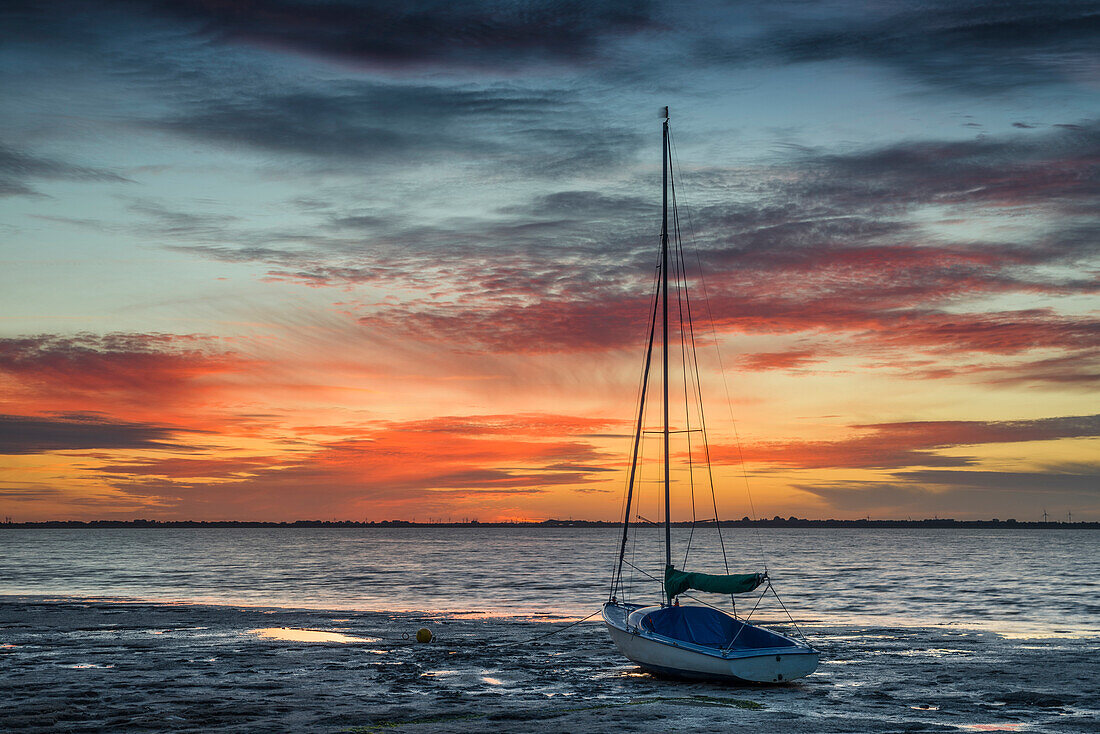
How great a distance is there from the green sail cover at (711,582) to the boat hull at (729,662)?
2066 mm

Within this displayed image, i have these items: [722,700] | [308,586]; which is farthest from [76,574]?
[722,700]

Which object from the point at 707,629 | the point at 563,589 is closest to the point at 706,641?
the point at 707,629

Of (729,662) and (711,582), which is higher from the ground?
(711,582)

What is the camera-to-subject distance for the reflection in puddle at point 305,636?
Answer: 36.5 metres

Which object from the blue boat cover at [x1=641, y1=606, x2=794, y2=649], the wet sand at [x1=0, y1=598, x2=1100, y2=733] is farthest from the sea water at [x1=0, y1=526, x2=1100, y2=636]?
the blue boat cover at [x1=641, y1=606, x2=794, y2=649]

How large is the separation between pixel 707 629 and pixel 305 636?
1847cm

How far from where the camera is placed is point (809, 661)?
25062 millimetres

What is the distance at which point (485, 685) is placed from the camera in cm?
2600

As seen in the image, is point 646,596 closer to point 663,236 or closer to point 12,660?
point 663,236

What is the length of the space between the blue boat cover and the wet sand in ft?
4.02

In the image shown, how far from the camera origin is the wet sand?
68.2 ft

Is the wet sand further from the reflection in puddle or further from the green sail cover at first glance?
the green sail cover

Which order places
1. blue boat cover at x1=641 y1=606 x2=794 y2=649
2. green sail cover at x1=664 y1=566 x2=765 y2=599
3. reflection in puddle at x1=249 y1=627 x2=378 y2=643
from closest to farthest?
blue boat cover at x1=641 y1=606 x2=794 y2=649 → green sail cover at x1=664 y1=566 x2=765 y2=599 → reflection in puddle at x1=249 y1=627 x2=378 y2=643

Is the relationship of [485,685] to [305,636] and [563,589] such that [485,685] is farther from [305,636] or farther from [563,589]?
[563,589]
